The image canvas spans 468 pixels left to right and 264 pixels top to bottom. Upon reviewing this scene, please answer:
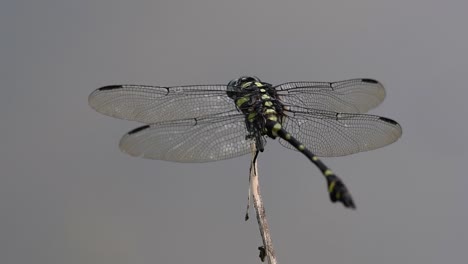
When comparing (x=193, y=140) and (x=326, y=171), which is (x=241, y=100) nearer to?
(x=193, y=140)

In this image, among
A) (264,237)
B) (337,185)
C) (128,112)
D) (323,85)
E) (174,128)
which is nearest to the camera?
(337,185)

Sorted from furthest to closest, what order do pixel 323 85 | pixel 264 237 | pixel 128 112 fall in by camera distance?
pixel 323 85 → pixel 128 112 → pixel 264 237

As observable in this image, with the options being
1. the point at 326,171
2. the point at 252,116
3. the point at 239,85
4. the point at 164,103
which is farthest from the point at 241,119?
the point at 326,171

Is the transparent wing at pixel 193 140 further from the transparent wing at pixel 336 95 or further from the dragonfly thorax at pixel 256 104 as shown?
the transparent wing at pixel 336 95

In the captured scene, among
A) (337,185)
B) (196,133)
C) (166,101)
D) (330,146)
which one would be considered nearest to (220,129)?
(196,133)

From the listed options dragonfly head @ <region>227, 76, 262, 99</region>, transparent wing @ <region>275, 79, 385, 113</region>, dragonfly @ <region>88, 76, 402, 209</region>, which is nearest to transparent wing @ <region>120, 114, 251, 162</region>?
dragonfly @ <region>88, 76, 402, 209</region>

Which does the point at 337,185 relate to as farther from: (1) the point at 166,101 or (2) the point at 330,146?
(1) the point at 166,101

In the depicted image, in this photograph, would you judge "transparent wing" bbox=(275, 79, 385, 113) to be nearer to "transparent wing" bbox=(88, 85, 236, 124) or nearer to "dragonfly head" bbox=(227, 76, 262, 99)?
"dragonfly head" bbox=(227, 76, 262, 99)
